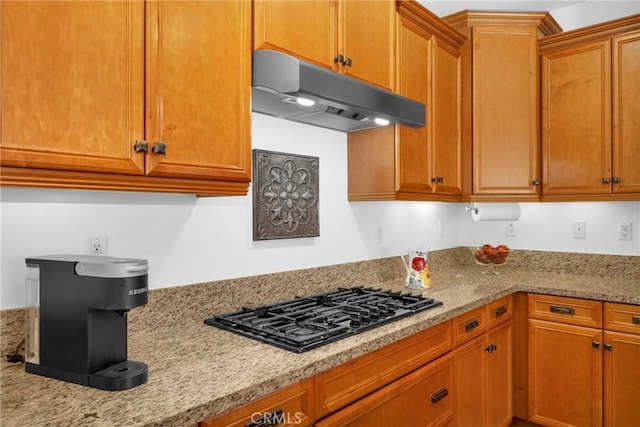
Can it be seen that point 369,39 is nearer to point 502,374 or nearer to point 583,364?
point 502,374

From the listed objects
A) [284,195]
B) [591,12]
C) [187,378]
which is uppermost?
[591,12]

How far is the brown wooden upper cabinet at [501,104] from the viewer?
281 cm

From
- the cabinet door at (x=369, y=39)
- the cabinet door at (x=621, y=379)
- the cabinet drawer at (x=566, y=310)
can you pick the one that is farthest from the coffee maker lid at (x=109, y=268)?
the cabinet door at (x=621, y=379)

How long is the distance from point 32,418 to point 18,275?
516mm

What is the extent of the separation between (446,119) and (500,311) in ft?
3.93

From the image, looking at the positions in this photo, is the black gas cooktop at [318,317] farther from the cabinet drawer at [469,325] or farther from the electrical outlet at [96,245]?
the electrical outlet at [96,245]

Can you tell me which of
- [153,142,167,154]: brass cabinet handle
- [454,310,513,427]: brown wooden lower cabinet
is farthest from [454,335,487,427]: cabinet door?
[153,142,167,154]: brass cabinet handle

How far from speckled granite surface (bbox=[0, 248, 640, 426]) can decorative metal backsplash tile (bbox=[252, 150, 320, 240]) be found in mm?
220

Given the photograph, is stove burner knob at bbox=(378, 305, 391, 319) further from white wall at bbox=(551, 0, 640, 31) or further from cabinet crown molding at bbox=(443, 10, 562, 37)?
white wall at bbox=(551, 0, 640, 31)

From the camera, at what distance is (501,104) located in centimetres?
284

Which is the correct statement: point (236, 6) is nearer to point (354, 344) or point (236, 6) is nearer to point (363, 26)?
point (363, 26)

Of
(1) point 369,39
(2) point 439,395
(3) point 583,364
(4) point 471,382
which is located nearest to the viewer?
(2) point 439,395

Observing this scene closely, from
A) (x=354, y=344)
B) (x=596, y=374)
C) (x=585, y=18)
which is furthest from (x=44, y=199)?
(x=585, y=18)

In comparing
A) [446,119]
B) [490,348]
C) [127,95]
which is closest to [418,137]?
[446,119]
